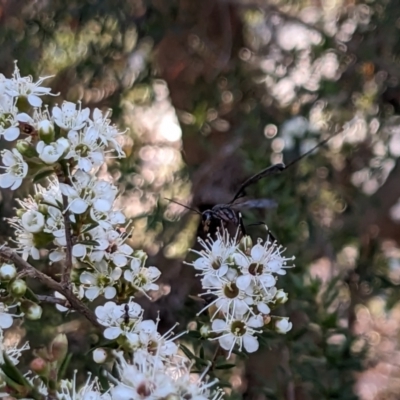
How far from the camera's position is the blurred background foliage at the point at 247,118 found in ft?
5.43

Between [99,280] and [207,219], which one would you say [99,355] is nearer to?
[99,280]

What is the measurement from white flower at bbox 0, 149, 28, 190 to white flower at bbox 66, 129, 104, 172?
0.25 feet

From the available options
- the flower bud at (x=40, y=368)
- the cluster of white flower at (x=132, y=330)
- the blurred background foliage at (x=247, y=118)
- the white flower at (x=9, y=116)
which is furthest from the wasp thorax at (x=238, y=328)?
the blurred background foliage at (x=247, y=118)

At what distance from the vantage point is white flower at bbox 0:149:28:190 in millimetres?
835

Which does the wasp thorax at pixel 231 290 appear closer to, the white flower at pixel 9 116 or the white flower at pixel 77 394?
the white flower at pixel 77 394

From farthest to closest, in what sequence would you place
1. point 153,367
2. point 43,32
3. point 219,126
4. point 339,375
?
point 219,126, point 43,32, point 339,375, point 153,367

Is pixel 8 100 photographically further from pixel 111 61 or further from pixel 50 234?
pixel 111 61

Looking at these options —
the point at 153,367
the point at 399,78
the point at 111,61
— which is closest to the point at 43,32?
the point at 111,61

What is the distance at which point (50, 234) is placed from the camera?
85cm

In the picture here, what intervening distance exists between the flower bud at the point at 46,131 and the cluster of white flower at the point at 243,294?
0.28 metres

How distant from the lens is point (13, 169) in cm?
85

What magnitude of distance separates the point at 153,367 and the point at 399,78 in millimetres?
1457

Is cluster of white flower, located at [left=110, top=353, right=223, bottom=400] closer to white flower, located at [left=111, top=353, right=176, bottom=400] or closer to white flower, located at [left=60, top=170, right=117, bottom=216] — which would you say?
white flower, located at [left=111, top=353, right=176, bottom=400]

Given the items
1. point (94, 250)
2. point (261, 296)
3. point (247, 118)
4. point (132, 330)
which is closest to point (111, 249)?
point (94, 250)
